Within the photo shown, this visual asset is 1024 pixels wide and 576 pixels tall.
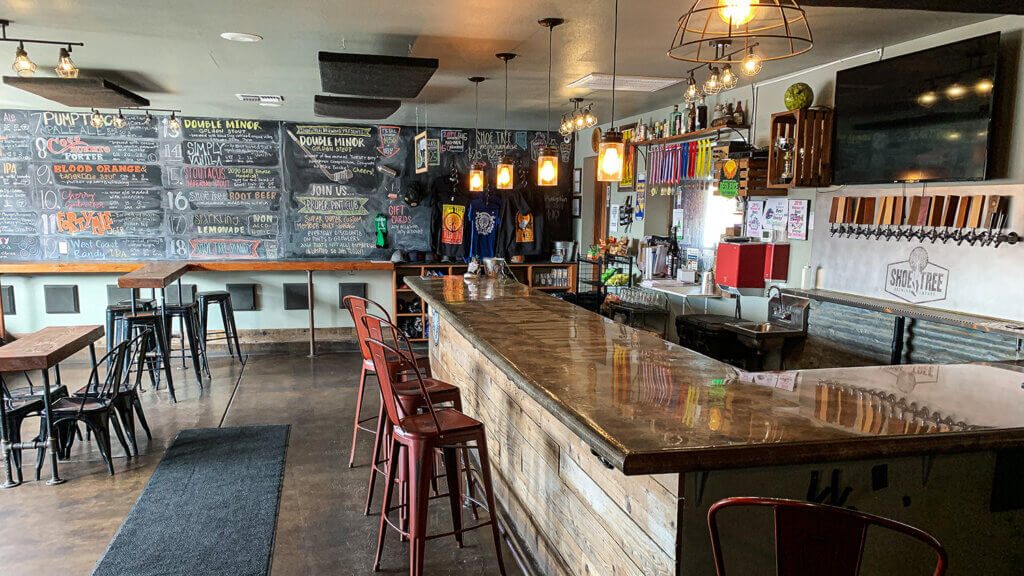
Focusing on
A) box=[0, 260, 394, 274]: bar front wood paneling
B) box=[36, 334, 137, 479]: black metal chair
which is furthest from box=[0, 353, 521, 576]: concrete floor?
box=[0, 260, 394, 274]: bar front wood paneling

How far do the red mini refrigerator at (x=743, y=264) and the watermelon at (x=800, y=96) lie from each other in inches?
39.9

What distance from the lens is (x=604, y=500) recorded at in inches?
81.7

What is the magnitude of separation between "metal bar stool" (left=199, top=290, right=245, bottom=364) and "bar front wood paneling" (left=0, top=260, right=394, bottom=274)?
11.9 inches

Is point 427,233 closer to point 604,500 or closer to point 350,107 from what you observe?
point 350,107

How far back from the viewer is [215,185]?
7.43 meters

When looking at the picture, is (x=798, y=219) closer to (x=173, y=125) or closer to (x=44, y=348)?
(x=44, y=348)

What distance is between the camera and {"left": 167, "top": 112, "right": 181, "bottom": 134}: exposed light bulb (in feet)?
22.1

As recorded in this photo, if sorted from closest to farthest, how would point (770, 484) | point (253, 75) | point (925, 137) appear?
point (770, 484), point (925, 137), point (253, 75)

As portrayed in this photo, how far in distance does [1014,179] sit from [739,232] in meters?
2.09

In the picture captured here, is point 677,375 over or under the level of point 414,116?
under

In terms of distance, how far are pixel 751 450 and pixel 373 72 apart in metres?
3.24

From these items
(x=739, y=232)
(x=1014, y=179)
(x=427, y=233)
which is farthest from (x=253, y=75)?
(x=1014, y=179)

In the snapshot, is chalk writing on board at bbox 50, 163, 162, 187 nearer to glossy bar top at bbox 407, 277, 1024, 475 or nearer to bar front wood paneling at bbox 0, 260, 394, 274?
bar front wood paneling at bbox 0, 260, 394, 274

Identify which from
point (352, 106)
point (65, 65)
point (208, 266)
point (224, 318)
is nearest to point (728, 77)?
point (352, 106)
